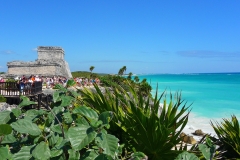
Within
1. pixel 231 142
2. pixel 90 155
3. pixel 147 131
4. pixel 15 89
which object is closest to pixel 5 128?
pixel 90 155

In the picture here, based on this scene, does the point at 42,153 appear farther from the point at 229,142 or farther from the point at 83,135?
the point at 229,142

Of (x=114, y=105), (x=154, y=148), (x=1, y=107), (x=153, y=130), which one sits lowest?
(x=1, y=107)

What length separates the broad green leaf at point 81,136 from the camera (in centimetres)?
92

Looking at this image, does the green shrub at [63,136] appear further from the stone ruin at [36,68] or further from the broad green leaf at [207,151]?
the stone ruin at [36,68]

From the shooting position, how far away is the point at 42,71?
128 ft

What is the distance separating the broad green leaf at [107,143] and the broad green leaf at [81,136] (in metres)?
0.02

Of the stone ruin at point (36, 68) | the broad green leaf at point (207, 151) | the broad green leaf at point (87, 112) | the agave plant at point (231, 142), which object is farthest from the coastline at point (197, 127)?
the stone ruin at point (36, 68)

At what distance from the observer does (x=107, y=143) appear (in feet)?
3.12

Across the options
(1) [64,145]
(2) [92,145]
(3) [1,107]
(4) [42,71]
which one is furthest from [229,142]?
(4) [42,71]

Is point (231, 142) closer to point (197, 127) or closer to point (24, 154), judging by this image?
point (24, 154)

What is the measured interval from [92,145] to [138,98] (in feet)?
3.59

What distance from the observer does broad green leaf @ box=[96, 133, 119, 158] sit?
929 millimetres

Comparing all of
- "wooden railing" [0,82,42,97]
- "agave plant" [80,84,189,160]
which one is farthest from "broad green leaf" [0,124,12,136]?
"wooden railing" [0,82,42,97]

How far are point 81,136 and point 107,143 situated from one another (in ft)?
0.29
